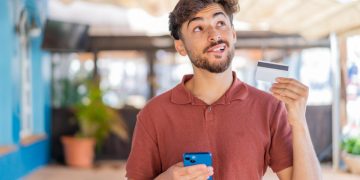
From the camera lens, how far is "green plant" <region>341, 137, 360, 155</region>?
7.54m

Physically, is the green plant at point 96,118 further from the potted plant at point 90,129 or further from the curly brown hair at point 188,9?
the curly brown hair at point 188,9

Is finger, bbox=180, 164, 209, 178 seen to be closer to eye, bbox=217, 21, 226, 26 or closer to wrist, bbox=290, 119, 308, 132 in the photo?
wrist, bbox=290, 119, 308, 132

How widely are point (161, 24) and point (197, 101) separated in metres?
6.92

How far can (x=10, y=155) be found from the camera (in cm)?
623

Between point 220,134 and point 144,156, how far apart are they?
10.2 inches

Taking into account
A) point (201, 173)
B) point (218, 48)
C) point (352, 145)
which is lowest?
point (352, 145)

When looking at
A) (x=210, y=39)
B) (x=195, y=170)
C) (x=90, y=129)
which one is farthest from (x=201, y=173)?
(x=90, y=129)

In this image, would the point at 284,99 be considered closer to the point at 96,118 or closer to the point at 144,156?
the point at 144,156

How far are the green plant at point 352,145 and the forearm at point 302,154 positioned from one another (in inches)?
260

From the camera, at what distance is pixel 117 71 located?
9.23 meters

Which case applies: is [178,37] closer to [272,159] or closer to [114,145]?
[272,159]

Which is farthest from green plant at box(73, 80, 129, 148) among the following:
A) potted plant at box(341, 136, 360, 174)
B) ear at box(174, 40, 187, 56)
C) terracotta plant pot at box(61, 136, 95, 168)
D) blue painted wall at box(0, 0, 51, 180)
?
ear at box(174, 40, 187, 56)

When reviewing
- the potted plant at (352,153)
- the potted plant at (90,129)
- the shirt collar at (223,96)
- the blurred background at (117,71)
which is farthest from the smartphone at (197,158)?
the potted plant at (90,129)

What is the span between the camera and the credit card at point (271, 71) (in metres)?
1.46
